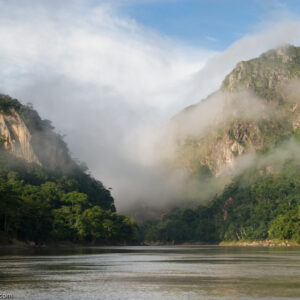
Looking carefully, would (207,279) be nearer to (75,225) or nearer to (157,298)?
(157,298)

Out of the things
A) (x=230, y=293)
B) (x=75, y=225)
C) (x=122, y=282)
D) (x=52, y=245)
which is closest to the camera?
(x=230, y=293)

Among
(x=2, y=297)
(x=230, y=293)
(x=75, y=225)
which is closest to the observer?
(x=2, y=297)

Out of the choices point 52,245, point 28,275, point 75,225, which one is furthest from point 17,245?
point 28,275

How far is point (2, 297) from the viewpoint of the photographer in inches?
1389

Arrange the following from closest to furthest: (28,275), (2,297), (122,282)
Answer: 1. (2,297)
2. (122,282)
3. (28,275)

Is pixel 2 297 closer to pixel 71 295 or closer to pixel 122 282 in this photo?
pixel 71 295

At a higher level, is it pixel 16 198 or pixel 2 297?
pixel 16 198

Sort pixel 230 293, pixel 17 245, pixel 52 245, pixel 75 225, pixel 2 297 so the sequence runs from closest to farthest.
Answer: pixel 2 297 → pixel 230 293 → pixel 17 245 → pixel 52 245 → pixel 75 225

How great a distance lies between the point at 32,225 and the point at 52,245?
14.9 meters

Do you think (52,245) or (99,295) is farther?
(52,245)

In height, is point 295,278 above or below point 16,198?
below

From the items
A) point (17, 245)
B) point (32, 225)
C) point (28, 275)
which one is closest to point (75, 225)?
point (32, 225)

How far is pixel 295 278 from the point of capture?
161 ft

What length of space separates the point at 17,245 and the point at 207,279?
10415cm
